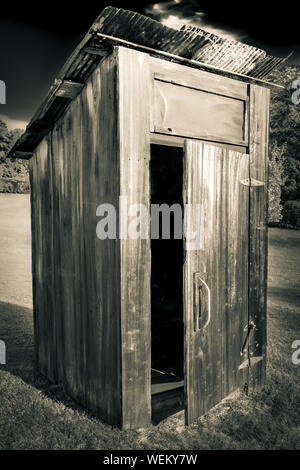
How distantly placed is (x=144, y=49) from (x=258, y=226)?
107 inches

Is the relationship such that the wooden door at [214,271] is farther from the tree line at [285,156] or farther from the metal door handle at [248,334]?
the tree line at [285,156]

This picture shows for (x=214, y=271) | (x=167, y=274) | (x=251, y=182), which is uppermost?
(x=251, y=182)

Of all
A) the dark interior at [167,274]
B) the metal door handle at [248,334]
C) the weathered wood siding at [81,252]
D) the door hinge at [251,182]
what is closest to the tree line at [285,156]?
the dark interior at [167,274]

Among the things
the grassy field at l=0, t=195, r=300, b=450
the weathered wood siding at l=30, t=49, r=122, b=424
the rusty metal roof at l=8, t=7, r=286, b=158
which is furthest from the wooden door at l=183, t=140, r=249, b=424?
the rusty metal roof at l=8, t=7, r=286, b=158

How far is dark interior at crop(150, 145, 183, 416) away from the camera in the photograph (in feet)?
19.4

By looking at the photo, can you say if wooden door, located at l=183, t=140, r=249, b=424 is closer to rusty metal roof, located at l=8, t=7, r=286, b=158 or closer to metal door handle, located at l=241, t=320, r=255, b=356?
metal door handle, located at l=241, t=320, r=255, b=356

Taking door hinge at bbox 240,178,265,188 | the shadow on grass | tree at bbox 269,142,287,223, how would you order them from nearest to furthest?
door hinge at bbox 240,178,265,188, the shadow on grass, tree at bbox 269,142,287,223

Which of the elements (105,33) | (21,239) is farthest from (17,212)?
(105,33)

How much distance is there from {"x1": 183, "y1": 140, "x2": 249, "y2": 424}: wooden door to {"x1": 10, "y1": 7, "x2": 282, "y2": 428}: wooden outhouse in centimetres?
2

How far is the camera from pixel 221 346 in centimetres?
437

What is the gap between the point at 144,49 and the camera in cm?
370

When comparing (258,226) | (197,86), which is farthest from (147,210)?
(258,226)

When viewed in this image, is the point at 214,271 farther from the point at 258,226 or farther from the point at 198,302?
the point at 258,226

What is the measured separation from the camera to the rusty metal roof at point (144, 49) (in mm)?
3357
